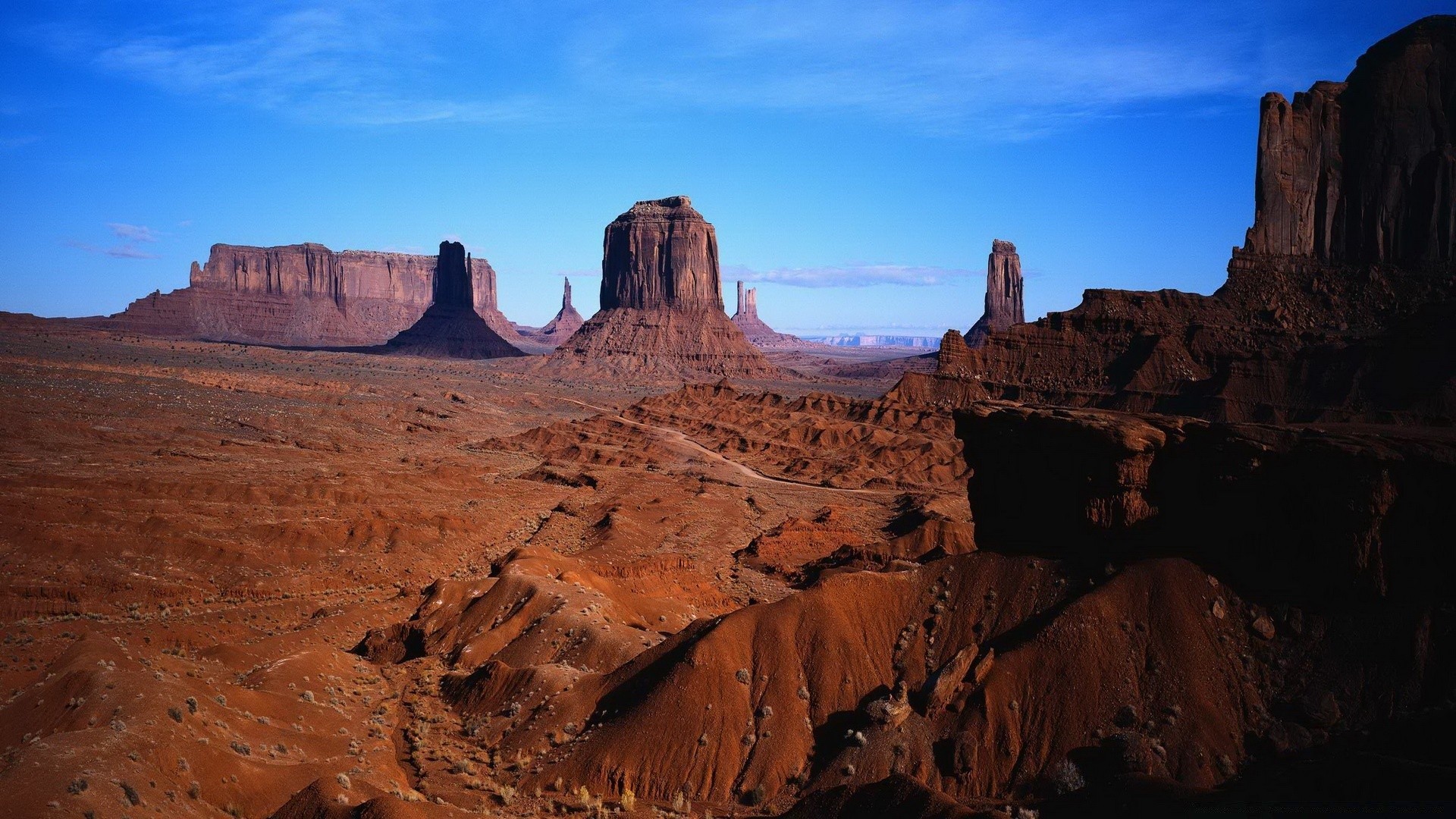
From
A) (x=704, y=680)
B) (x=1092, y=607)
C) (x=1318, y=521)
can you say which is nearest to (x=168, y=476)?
(x=704, y=680)

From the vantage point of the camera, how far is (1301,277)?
87.5 meters

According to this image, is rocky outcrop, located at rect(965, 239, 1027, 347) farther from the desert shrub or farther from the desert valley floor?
the desert shrub

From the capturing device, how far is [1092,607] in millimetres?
22016

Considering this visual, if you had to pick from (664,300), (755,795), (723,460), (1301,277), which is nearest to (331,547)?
(755,795)

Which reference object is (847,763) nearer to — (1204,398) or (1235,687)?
(1235,687)

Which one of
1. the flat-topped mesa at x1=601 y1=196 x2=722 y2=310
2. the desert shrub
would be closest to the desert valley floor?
the desert shrub

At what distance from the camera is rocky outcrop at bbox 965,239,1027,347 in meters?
194

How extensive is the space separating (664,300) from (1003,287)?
6870 cm

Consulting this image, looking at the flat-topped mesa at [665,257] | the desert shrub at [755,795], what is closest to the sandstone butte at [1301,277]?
the desert shrub at [755,795]

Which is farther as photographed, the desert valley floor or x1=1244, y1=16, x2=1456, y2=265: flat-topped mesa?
x1=1244, y1=16, x2=1456, y2=265: flat-topped mesa

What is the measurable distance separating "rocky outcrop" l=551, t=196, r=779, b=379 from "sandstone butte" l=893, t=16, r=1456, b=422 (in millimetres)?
92779

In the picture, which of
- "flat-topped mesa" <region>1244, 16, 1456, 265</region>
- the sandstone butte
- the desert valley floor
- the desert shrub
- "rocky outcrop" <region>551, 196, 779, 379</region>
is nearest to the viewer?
the desert shrub

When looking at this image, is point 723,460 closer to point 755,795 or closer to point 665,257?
point 755,795

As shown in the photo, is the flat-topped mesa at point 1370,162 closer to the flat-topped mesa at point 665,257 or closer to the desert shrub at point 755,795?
the desert shrub at point 755,795
